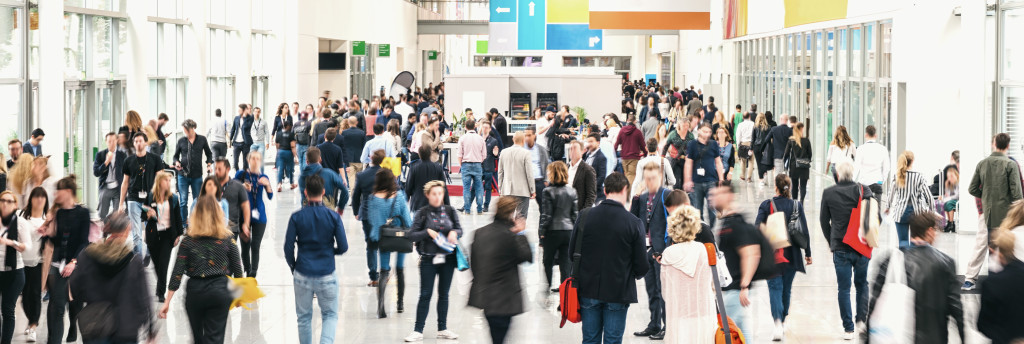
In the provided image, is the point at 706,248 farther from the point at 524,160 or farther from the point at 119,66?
the point at 119,66

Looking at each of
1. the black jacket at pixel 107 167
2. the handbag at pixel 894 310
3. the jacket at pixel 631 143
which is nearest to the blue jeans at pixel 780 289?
the handbag at pixel 894 310

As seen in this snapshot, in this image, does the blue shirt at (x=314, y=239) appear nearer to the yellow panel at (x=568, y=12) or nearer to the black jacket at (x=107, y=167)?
the black jacket at (x=107, y=167)

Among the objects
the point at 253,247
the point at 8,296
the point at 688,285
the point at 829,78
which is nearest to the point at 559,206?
the point at 688,285

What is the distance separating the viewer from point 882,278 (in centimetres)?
693

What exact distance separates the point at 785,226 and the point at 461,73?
79.0ft

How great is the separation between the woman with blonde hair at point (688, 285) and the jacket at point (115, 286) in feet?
10.6

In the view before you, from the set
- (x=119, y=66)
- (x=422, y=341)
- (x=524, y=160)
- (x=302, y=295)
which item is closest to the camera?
(x=302, y=295)

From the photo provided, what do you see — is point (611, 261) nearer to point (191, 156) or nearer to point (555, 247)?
point (555, 247)

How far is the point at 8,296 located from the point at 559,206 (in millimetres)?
4541

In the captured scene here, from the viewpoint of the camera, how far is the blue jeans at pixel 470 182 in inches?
699

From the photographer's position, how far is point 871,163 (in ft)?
47.3

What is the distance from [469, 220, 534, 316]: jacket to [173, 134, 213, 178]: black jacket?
8.75 metres

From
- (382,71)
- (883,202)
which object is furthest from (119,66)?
(382,71)

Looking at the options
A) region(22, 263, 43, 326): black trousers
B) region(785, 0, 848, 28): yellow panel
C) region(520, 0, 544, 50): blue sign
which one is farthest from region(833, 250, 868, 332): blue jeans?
region(520, 0, 544, 50): blue sign
